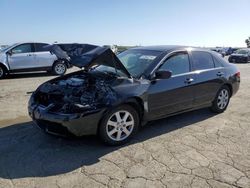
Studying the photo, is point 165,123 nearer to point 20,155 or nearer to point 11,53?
point 20,155

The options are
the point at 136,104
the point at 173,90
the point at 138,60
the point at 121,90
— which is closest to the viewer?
the point at 121,90

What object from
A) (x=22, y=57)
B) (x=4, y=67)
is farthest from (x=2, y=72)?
(x=22, y=57)

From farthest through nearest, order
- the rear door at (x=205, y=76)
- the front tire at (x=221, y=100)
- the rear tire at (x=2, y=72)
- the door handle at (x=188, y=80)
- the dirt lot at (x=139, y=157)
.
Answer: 1. the rear tire at (x=2, y=72)
2. the front tire at (x=221, y=100)
3. the rear door at (x=205, y=76)
4. the door handle at (x=188, y=80)
5. the dirt lot at (x=139, y=157)

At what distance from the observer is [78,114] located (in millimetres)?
4105

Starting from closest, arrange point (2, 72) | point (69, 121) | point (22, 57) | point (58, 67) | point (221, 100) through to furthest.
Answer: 1. point (69, 121)
2. point (221, 100)
3. point (2, 72)
4. point (22, 57)
5. point (58, 67)

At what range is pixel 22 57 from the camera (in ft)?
41.1

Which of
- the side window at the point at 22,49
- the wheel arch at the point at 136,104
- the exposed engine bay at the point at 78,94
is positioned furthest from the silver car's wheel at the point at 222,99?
the side window at the point at 22,49

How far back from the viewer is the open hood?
473cm

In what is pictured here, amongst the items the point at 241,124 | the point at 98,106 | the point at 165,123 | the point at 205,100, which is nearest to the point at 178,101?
the point at 165,123

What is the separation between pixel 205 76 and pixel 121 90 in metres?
2.28

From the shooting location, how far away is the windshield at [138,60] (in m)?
5.18

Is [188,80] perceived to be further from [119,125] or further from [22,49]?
[22,49]

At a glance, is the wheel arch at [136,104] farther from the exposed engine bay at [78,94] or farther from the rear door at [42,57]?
the rear door at [42,57]

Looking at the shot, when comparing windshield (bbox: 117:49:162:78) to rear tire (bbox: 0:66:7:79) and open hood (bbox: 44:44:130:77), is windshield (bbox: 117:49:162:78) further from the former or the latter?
rear tire (bbox: 0:66:7:79)
